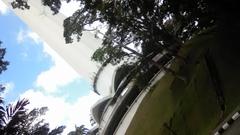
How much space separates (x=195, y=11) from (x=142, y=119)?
5.45 metres

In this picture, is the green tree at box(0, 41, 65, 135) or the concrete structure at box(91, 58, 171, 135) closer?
the green tree at box(0, 41, 65, 135)

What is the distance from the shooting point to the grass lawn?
11359 mm

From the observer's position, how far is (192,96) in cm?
1271

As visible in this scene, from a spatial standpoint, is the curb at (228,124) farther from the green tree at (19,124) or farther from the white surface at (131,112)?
the white surface at (131,112)

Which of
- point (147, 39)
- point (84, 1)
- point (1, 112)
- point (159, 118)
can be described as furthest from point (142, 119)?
point (1, 112)

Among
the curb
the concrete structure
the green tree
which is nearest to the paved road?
the curb

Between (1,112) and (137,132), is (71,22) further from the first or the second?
(1,112)

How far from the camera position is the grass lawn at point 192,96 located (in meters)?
11.4

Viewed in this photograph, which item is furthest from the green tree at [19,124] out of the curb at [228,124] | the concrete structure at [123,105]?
the concrete structure at [123,105]

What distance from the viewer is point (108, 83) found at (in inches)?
975

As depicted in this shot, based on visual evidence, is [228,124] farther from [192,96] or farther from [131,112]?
[131,112]

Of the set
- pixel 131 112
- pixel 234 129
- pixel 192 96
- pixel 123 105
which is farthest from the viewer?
pixel 123 105

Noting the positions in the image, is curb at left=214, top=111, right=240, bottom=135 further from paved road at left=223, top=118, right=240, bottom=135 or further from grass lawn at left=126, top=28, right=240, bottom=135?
grass lawn at left=126, top=28, right=240, bottom=135

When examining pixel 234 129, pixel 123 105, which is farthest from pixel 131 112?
pixel 234 129
